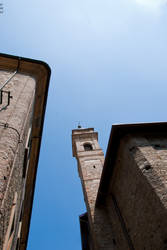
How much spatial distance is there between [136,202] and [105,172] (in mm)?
2429

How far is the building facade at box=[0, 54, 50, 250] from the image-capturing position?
375cm

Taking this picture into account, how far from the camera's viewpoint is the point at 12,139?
4.30 metres

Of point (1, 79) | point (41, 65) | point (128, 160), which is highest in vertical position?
point (41, 65)

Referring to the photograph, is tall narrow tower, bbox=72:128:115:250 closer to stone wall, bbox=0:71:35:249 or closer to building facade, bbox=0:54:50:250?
building facade, bbox=0:54:50:250

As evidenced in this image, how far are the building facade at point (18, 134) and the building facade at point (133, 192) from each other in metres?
3.62

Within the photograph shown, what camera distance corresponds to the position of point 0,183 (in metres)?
3.25

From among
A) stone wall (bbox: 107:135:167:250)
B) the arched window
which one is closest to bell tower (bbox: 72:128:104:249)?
the arched window

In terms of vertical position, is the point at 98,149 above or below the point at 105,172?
above

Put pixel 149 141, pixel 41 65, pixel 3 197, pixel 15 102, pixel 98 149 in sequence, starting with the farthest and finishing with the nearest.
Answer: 1. pixel 98 149
2. pixel 41 65
3. pixel 149 141
4. pixel 15 102
5. pixel 3 197

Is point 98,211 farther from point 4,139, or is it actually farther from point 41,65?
point 41,65

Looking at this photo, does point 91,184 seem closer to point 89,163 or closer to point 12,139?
point 89,163

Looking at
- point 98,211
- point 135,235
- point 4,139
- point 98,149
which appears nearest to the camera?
point 4,139

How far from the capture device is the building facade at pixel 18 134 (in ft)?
12.3

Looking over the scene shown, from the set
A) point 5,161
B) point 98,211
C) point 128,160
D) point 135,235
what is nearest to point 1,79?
point 5,161
